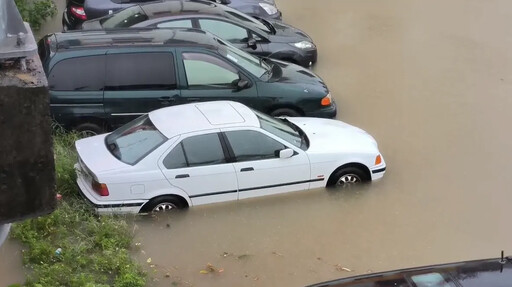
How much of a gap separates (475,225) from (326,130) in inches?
85.6

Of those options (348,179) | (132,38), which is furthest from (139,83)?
(348,179)

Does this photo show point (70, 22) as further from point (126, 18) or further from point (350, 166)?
point (350, 166)

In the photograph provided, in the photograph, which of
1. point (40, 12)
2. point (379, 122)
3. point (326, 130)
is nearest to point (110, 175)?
point (326, 130)

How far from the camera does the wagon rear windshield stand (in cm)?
823

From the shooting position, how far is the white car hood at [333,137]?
8.80 metres

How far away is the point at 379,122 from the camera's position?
11.0 m

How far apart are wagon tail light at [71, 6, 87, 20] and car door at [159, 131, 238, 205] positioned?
5.64m

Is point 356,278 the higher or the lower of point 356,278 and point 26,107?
the lower

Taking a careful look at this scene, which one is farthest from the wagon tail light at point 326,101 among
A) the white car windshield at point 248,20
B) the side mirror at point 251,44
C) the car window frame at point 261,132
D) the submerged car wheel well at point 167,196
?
the submerged car wheel well at point 167,196

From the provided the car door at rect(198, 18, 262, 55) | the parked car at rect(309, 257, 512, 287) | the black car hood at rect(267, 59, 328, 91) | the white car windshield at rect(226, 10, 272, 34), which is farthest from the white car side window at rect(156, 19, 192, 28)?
the parked car at rect(309, 257, 512, 287)

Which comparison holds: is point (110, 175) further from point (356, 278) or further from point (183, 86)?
point (356, 278)

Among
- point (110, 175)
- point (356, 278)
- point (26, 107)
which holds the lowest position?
point (110, 175)

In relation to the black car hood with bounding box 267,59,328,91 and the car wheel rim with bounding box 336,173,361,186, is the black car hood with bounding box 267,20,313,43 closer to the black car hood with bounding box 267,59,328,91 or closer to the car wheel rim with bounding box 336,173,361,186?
the black car hood with bounding box 267,59,328,91

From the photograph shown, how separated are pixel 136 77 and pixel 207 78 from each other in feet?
3.17
